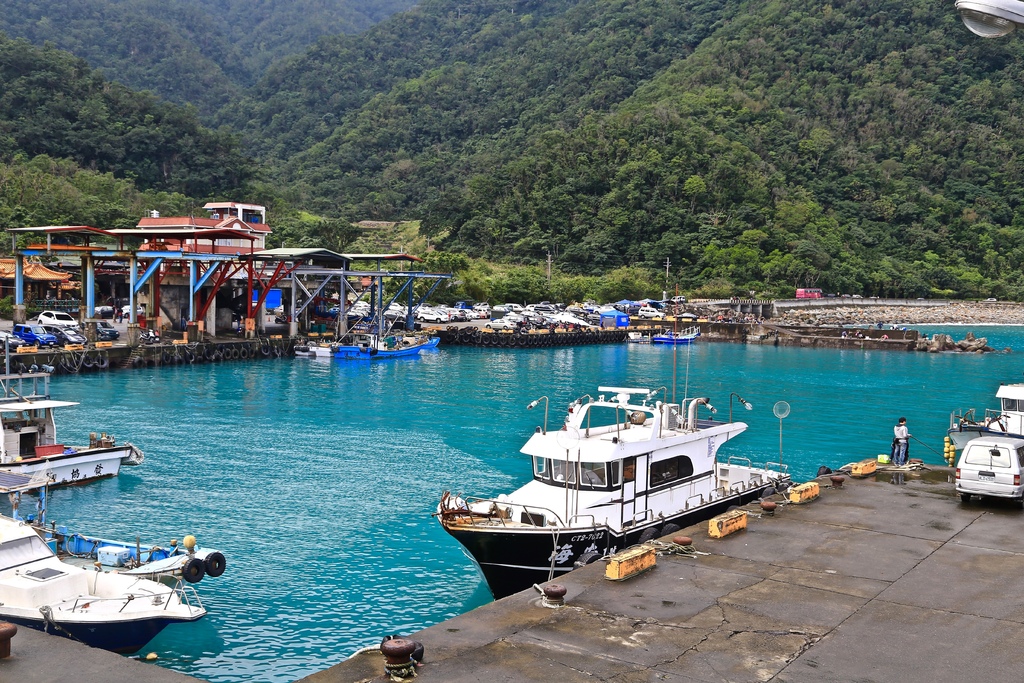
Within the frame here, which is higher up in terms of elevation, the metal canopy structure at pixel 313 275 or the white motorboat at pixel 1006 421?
the metal canopy structure at pixel 313 275

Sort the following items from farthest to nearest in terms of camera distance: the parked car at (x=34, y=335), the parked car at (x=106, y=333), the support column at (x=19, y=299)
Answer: the support column at (x=19, y=299)
the parked car at (x=106, y=333)
the parked car at (x=34, y=335)

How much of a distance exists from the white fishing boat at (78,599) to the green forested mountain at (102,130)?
122 m

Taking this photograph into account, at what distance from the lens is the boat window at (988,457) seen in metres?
20.7

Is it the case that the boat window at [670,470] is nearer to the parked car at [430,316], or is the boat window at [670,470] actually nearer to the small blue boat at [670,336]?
the parked car at [430,316]

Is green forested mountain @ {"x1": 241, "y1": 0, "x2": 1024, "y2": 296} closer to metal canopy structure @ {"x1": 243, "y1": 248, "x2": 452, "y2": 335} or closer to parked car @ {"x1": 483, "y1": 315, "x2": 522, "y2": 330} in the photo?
parked car @ {"x1": 483, "y1": 315, "x2": 522, "y2": 330}

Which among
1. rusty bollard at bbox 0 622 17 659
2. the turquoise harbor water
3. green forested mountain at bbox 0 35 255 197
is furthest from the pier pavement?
green forested mountain at bbox 0 35 255 197

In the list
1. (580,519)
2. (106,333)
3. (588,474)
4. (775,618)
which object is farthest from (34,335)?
(775,618)

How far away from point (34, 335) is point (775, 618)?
50.4 metres

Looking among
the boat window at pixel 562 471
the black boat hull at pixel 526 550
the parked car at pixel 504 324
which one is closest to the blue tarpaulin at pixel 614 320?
the parked car at pixel 504 324

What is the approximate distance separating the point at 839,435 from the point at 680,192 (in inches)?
4079

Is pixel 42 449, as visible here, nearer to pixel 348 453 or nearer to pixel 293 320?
pixel 348 453

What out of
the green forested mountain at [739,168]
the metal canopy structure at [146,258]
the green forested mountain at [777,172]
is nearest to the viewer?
the metal canopy structure at [146,258]

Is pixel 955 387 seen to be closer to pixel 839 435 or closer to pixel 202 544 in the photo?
pixel 839 435

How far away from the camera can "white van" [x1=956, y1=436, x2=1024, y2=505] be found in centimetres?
2056
